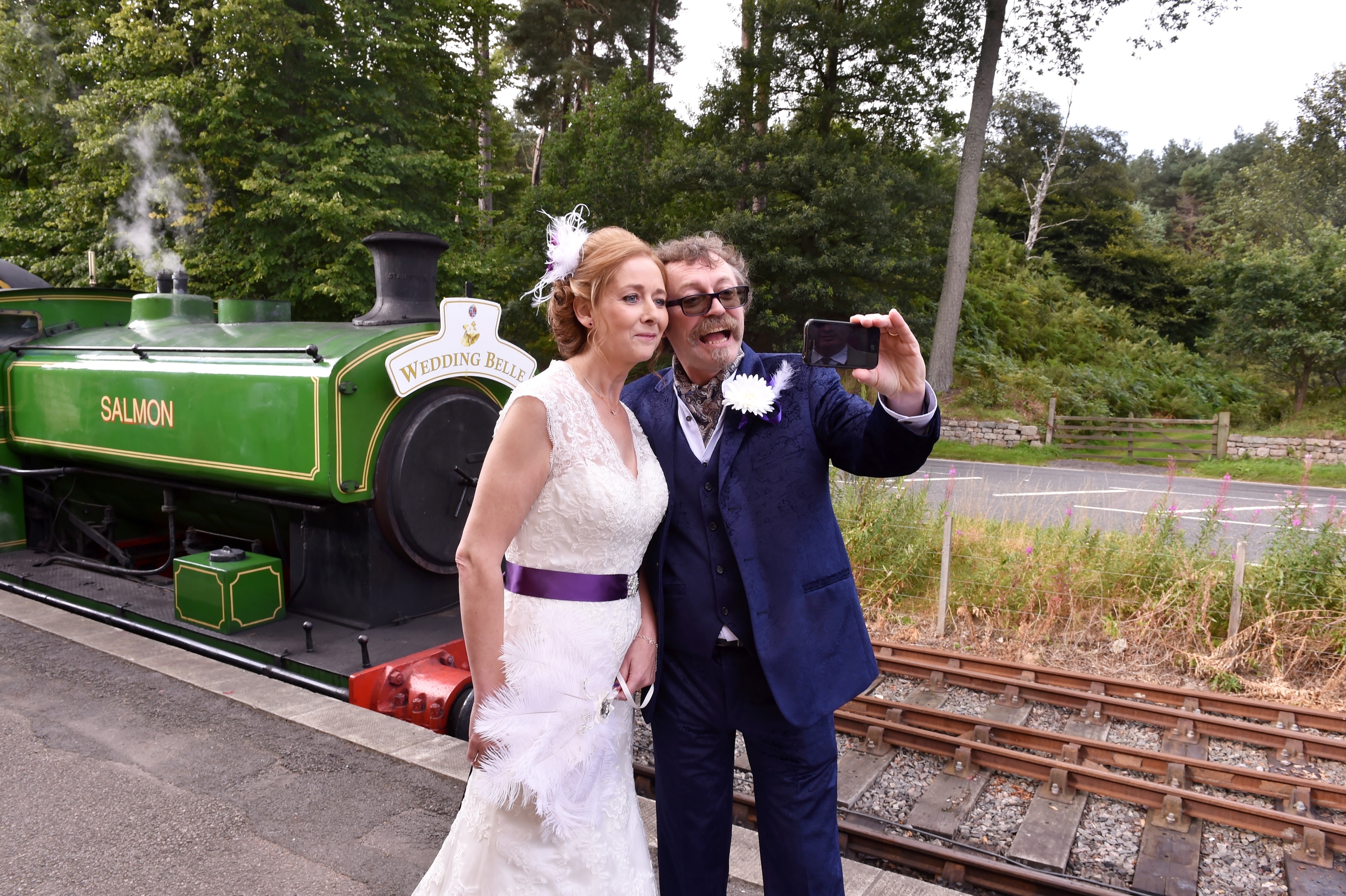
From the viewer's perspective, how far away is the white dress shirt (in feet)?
5.98

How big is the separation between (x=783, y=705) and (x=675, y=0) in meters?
26.2

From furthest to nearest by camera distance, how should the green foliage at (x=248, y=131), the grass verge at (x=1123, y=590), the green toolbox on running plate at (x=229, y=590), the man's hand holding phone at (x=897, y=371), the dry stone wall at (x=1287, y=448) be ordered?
1. the dry stone wall at (x=1287, y=448)
2. the green foliage at (x=248, y=131)
3. the grass verge at (x=1123, y=590)
4. the green toolbox on running plate at (x=229, y=590)
5. the man's hand holding phone at (x=897, y=371)

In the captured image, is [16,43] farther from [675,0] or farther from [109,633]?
[675,0]

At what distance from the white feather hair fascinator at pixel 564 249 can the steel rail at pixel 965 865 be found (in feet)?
7.10

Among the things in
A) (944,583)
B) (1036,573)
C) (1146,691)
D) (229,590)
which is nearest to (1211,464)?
(1036,573)

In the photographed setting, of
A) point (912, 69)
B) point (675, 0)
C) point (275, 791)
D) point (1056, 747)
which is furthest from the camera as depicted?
point (675, 0)

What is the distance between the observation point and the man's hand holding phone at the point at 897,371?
1789 mm

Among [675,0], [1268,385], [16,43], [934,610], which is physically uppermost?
[675,0]

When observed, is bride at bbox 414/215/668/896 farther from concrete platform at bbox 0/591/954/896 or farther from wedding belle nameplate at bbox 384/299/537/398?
wedding belle nameplate at bbox 384/299/537/398

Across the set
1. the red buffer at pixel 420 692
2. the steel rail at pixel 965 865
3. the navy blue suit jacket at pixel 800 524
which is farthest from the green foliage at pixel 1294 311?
the navy blue suit jacket at pixel 800 524

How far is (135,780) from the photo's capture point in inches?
134

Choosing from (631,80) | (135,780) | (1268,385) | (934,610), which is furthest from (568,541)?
(1268,385)

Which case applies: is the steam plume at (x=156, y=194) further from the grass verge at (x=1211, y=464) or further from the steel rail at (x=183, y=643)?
the grass verge at (x=1211, y=464)

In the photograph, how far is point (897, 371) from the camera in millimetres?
1820
